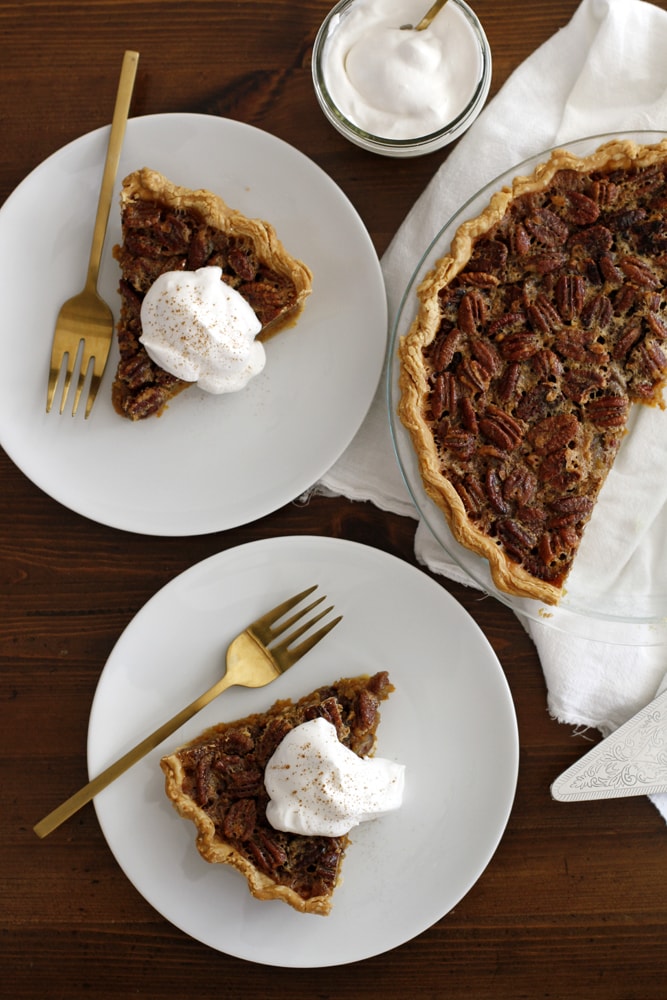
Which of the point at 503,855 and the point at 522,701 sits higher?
the point at 522,701

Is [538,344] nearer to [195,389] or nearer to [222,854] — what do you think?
[195,389]

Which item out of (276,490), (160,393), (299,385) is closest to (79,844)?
(276,490)

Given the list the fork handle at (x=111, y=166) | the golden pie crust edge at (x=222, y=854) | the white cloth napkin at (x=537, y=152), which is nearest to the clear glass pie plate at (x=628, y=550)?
the white cloth napkin at (x=537, y=152)

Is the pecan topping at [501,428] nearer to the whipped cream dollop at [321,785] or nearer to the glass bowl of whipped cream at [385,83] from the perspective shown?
the glass bowl of whipped cream at [385,83]

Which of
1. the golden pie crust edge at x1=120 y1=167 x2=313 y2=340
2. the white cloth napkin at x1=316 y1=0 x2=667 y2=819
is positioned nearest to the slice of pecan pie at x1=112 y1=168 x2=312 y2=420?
the golden pie crust edge at x1=120 y1=167 x2=313 y2=340

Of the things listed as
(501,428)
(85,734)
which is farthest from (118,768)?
(501,428)

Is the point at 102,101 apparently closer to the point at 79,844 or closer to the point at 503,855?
the point at 79,844
